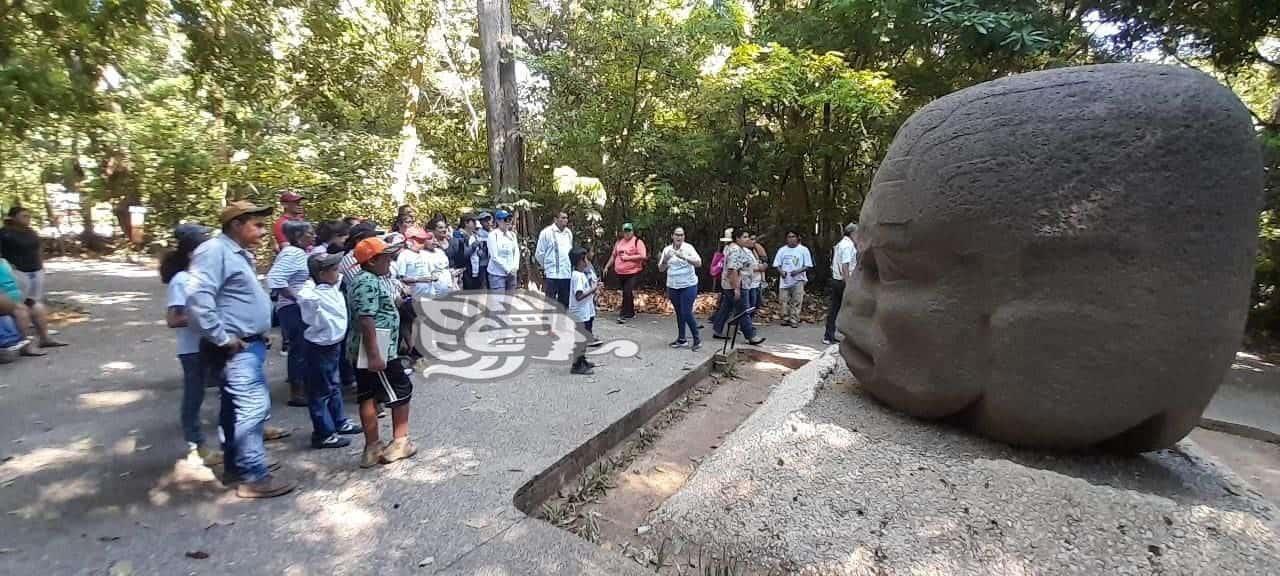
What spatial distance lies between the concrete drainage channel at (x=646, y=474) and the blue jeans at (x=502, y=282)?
264 cm

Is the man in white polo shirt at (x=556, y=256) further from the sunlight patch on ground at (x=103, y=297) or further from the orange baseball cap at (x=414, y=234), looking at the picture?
the sunlight patch on ground at (x=103, y=297)

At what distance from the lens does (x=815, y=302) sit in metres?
11.5

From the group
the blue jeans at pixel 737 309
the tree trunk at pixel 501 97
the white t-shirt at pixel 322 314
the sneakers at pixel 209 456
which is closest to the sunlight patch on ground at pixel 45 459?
the sneakers at pixel 209 456

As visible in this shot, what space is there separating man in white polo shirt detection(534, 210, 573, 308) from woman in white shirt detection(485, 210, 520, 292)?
1.10ft

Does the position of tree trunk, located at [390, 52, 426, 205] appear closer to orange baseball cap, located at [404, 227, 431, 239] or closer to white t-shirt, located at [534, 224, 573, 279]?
white t-shirt, located at [534, 224, 573, 279]

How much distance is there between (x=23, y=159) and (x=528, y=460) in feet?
65.8

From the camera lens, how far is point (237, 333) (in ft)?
10.3

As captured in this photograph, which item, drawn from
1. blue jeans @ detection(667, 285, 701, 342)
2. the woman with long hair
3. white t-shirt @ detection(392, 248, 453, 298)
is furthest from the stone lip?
white t-shirt @ detection(392, 248, 453, 298)

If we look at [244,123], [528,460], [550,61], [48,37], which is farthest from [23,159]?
[528,460]

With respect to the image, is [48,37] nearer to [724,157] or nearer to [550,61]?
[550,61]

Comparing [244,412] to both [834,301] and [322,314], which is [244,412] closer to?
[322,314]

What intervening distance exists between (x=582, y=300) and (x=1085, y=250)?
458 centimetres

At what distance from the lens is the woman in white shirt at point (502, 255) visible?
7191 mm

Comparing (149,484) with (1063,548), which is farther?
(149,484)
